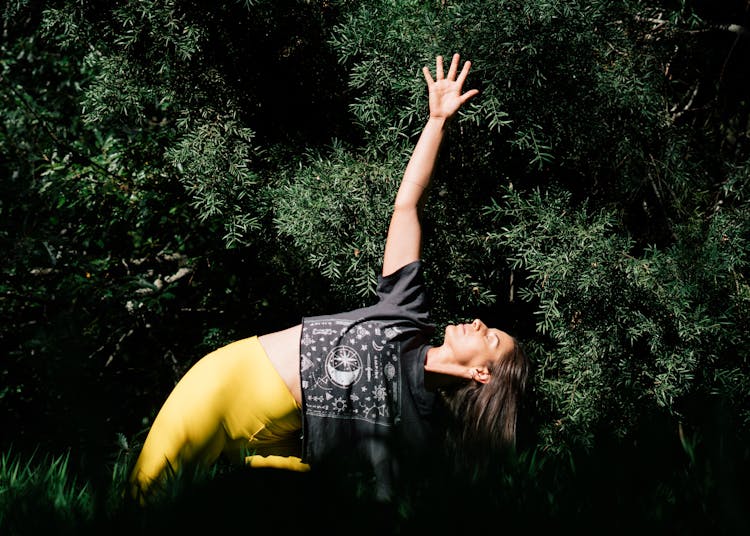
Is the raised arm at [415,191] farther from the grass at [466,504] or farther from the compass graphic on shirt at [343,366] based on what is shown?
the grass at [466,504]

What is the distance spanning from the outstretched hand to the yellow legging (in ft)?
3.57

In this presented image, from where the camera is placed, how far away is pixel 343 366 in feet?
7.72

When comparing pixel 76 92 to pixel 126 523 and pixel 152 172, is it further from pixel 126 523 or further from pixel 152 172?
pixel 126 523

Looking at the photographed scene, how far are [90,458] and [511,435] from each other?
4.83 ft

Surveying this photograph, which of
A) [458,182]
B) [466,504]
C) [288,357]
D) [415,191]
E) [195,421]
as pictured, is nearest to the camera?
[466,504]

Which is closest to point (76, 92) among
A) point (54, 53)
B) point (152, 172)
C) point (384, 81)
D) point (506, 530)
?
point (54, 53)

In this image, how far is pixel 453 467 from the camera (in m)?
1.47

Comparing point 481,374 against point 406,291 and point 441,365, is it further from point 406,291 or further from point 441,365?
point 406,291

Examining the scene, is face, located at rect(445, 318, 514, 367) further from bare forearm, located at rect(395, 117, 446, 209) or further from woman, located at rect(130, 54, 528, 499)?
bare forearm, located at rect(395, 117, 446, 209)

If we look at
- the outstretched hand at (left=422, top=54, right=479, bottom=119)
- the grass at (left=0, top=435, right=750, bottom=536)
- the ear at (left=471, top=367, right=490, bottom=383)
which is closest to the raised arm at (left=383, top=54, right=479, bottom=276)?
the outstretched hand at (left=422, top=54, right=479, bottom=119)

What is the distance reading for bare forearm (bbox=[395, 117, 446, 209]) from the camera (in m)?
2.51

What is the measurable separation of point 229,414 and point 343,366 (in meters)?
0.41

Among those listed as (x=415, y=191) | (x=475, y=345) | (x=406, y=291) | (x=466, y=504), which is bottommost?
(x=466, y=504)

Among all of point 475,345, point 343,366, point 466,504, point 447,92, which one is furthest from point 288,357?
point 466,504
